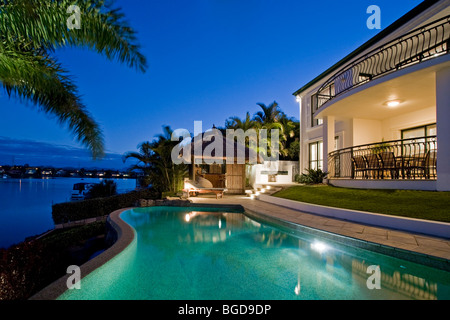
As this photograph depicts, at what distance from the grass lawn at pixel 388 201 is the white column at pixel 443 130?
1.62 ft

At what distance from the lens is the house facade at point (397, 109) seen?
7.62 meters

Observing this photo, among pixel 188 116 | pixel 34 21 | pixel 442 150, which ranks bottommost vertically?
pixel 442 150

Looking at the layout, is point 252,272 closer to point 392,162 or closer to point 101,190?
point 392,162

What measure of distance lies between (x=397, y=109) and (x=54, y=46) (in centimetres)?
1290

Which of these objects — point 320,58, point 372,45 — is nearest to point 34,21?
point 372,45

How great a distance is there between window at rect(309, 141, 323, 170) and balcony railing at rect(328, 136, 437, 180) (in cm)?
284

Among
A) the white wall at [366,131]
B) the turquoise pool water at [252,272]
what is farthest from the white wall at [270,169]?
the turquoise pool water at [252,272]

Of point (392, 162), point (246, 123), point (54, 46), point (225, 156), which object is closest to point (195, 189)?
Result: point (225, 156)

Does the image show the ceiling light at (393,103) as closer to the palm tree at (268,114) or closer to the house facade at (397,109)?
the house facade at (397,109)

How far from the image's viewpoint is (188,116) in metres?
43.2

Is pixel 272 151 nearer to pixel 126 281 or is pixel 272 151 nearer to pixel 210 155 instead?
pixel 210 155

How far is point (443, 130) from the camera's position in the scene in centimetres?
743
